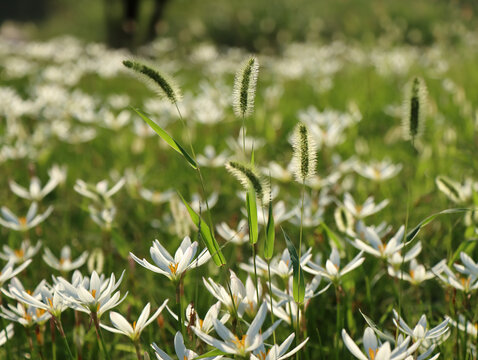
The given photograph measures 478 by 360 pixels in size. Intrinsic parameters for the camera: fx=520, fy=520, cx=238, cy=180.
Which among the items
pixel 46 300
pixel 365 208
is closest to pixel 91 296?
pixel 46 300

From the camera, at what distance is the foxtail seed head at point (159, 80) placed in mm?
941

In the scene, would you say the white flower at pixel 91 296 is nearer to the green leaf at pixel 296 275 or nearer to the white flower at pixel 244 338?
the white flower at pixel 244 338

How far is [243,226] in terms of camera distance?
1361 millimetres

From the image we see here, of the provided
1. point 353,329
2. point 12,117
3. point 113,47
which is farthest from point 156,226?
point 113,47

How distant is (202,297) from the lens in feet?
4.85

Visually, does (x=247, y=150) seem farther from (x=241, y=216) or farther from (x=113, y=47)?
(x=113, y=47)

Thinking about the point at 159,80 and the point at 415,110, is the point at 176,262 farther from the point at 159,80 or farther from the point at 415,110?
the point at 415,110

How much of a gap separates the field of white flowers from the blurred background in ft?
16.0

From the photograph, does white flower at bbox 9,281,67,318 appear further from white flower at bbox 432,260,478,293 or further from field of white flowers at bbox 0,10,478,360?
white flower at bbox 432,260,478,293

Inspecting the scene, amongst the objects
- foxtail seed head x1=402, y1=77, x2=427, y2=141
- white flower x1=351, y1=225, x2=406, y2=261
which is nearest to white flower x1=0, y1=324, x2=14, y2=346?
white flower x1=351, y1=225, x2=406, y2=261

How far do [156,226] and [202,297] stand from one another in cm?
47

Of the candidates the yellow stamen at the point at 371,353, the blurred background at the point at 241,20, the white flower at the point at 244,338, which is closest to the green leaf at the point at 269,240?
the white flower at the point at 244,338

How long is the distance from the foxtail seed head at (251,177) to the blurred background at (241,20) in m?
7.10

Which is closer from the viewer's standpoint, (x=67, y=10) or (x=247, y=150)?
A: (x=247, y=150)
